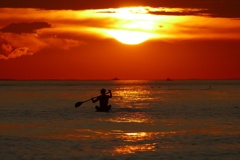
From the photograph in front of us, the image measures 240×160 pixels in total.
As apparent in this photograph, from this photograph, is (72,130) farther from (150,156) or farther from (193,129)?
(150,156)

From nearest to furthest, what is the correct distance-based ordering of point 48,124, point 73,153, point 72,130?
1. point 73,153
2. point 72,130
3. point 48,124

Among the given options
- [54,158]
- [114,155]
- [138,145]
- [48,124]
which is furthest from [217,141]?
[48,124]

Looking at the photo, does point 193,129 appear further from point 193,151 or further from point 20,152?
point 20,152

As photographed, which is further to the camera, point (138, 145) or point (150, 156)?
point (138, 145)

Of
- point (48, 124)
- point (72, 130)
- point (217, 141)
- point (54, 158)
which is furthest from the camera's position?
point (48, 124)

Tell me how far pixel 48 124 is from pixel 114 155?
60.1 ft

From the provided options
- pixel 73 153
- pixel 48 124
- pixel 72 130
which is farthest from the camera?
pixel 48 124

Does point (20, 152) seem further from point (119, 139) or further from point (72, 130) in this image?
point (72, 130)

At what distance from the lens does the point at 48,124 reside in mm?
44531

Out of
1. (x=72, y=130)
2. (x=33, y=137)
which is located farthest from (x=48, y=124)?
(x=33, y=137)

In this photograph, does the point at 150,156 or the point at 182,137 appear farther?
the point at 182,137

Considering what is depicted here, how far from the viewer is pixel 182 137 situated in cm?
3441

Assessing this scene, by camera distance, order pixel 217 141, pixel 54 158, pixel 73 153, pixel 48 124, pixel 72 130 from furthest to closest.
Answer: pixel 48 124, pixel 72 130, pixel 217 141, pixel 73 153, pixel 54 158

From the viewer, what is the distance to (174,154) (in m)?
27.5
